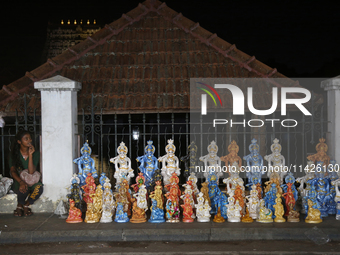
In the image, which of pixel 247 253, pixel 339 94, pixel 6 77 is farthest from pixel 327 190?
pixel 6 77

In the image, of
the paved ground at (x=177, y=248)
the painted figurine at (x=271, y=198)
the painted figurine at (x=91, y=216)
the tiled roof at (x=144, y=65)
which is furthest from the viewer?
the tiled roof at (x=144, y=65)

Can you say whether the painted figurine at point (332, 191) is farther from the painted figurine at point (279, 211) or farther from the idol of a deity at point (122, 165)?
the idol of a deity at point (122, 165)

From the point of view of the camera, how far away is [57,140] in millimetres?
7664

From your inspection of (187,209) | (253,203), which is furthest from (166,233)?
(253,203)

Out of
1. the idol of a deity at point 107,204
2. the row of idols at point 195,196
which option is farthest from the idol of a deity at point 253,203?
the idol of a deity at point 107,204

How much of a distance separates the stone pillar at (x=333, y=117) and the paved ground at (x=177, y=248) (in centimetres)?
227

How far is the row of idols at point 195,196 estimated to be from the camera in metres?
6.87

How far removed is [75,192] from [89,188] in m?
0.26

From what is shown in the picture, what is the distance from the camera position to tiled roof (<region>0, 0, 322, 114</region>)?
9172mm

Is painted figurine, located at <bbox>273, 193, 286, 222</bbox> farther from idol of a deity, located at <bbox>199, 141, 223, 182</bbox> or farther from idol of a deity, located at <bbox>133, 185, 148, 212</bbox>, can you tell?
idol of a deity, located at <bbox>133, 185, 148, 212</bbox>

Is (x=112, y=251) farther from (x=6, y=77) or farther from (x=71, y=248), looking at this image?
(x=6, y=77)

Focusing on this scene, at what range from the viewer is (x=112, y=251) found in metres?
5.96

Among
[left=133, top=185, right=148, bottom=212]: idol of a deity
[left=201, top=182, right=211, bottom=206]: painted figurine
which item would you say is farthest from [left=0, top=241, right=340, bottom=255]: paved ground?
[left=201, top=182, right=211, bottom=206]: painted figurine

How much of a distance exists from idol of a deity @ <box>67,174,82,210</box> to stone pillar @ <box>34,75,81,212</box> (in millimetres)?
467
